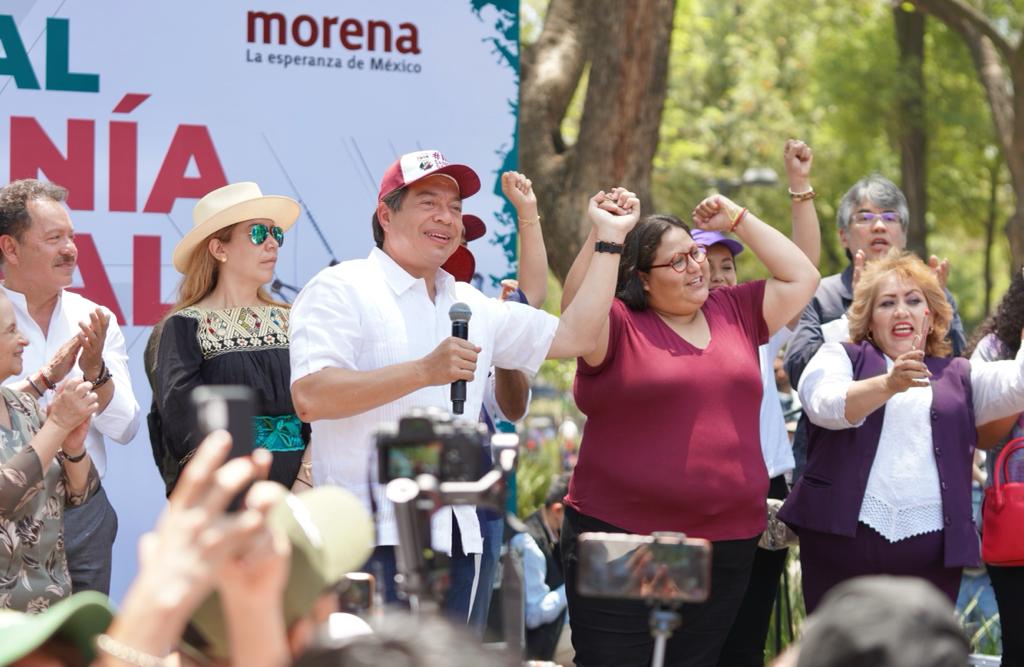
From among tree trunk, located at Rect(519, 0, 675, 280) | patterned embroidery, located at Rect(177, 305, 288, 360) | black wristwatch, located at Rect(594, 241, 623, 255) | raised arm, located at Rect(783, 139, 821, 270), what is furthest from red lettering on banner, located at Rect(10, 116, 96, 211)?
tree trunk, located at Rect(519, 0, 675, 280)

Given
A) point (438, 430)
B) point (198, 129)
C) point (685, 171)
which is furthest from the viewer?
point (685, 171)

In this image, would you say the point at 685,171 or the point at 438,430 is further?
the point at 685,171

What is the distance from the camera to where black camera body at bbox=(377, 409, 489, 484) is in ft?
8.27

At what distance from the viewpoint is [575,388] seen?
4.77 metres

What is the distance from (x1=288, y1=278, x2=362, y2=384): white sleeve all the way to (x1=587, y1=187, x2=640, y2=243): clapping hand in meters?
0.83

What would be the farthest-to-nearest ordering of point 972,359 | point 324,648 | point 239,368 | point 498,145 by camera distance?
point 498,145 → point 972,359 → point 239,368 → point 324,648

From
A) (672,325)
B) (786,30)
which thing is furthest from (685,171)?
(672,325)

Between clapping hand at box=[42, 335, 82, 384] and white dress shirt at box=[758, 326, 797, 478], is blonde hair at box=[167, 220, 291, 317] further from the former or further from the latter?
white dress shirt at box=[758, 326, 797, 478]

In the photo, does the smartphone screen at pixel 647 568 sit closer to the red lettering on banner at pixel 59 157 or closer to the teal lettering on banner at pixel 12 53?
the red lettering on banner at pixel 59 157

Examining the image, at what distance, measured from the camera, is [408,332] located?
4148mm

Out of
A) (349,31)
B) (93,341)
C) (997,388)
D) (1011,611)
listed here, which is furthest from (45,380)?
(1011,611)

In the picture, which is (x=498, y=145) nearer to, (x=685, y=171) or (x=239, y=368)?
(x=239, y=368)

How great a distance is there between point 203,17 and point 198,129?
0.47 meters

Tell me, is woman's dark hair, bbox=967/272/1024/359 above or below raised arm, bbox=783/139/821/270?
below
